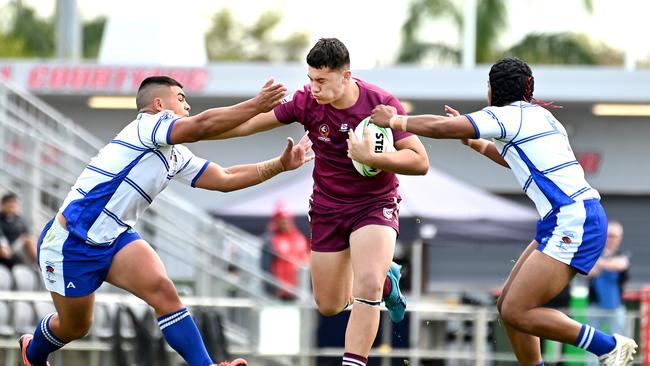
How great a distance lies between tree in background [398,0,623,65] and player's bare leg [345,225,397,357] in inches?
1143

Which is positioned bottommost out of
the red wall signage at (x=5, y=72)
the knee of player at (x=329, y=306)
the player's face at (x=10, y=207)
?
the knee of player at (x=329, y=306)

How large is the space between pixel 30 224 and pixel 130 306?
3529 mm

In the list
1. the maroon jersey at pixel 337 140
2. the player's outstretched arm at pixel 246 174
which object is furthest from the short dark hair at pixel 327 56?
the player's outstretched arm at pixel 246 174

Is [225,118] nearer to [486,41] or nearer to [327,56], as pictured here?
[327,56]

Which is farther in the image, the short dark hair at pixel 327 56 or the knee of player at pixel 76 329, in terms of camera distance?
the knee of player at pixel 76 329

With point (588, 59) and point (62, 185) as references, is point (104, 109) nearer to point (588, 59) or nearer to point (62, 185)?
point (62, 185)

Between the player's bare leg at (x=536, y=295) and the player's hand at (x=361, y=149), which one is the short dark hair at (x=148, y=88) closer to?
the player's hand at (x=361, y=149)

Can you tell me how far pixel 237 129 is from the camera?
8828 mm

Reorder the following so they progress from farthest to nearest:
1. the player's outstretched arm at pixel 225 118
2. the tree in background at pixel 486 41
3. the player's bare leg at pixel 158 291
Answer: the tree in background at pixel 486 41 → the player's bare leg at pixel 158 291 → the player's outstretched arm at pixel 225 118

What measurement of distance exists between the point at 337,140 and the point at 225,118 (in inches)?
36.7

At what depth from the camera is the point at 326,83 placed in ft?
28.3

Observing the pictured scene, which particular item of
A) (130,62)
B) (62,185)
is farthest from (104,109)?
(62,185)

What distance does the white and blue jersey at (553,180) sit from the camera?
27.1 feet

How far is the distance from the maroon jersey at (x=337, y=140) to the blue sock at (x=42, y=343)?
2040 mm
